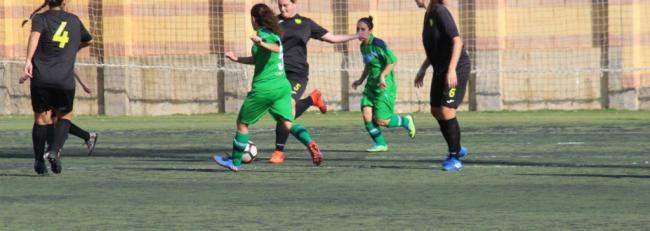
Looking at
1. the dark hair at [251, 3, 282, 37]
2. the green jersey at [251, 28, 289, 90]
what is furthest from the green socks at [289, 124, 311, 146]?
the dark hair at [251, 3, 282, 37]

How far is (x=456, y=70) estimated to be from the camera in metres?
14.3

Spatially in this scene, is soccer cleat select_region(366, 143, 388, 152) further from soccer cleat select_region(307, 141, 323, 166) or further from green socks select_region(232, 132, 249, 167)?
green socks select_region(232, 132, 249, 167)

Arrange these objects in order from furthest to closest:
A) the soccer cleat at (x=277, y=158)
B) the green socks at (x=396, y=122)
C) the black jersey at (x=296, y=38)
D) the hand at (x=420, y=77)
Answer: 1. the green socks at (x=396, y=122)
2. the black jersey at (x=296, y=38)
3. the soccer cleat at (x=277, y=158)
4. the hand at (x=420, y=77)

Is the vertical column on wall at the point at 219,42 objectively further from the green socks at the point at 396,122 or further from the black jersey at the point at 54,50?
the black jersey at the point at 54,50

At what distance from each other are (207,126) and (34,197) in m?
13.4

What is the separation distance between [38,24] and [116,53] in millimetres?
17996

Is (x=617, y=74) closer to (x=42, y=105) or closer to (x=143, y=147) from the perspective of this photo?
(x=143, y=147)

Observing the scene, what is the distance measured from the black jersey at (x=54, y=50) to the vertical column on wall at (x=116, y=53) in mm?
17702

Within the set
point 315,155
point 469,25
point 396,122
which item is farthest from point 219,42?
point 315,155

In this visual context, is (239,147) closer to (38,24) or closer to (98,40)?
(38,24)

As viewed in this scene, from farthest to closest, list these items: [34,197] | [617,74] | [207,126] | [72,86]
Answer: [617,74]
[207,126]
[72,86]
[34,197]

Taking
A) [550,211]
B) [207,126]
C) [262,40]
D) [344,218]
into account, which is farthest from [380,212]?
[207,126]

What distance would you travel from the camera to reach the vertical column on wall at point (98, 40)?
104 feet

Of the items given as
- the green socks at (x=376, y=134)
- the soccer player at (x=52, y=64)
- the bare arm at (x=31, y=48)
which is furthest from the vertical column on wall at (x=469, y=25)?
the bare arm at (x=31, y=48)
